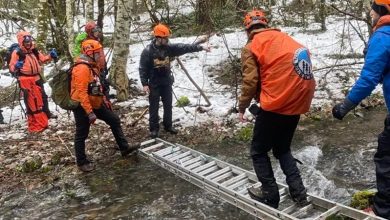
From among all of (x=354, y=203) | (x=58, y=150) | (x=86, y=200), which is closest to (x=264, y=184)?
(x=354, y=203)

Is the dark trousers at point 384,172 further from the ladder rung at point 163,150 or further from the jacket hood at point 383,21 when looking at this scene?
the ladder rung at point 163,150

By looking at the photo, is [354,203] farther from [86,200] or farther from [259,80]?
[86,200]

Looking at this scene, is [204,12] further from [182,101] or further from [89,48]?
[89,48]

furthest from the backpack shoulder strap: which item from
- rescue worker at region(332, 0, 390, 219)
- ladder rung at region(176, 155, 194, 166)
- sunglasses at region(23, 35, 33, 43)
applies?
rescue worker at region(332, 0, 390, 219)

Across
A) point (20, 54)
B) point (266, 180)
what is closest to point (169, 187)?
point (266, 180)

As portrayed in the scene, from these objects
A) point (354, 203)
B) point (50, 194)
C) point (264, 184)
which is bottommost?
point (50, 194)

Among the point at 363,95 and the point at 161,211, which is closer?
the point at 363,95

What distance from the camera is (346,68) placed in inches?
419

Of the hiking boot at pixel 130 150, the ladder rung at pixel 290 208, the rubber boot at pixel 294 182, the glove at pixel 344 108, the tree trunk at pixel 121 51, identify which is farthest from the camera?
the tree trunk at pixel 121 51

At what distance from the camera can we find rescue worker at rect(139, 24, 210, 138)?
778 cm

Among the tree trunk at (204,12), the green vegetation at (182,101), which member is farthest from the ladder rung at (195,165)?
the tree trunk at (204,12)

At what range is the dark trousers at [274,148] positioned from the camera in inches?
187

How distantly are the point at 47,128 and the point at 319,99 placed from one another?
604cm

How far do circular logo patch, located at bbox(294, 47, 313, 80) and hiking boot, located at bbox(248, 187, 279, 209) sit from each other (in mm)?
1437
